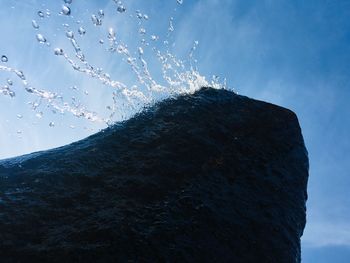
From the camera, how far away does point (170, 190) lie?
4.03 meters

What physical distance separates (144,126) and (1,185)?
198cm

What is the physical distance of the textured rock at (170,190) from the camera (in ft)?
11.1

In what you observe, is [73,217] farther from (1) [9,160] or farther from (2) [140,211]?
(1) [9,160]

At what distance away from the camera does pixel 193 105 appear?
5129 millimetres

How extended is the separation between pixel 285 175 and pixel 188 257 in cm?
213

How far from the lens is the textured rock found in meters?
3.37

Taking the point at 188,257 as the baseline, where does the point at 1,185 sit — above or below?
above

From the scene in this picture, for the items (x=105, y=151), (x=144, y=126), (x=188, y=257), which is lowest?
(x=188, y=257)

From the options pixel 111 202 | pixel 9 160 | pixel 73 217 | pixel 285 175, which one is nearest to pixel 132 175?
pixel 111 202

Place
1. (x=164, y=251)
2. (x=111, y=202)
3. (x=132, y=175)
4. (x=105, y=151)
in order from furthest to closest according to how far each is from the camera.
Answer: (x=105, y=151) < (x=132, y=175) < (x=111, y=202) < (x=164, y=251)

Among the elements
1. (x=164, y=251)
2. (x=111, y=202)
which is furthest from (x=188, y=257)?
(x=111, y=202)

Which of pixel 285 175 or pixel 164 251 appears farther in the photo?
pixel 285 175

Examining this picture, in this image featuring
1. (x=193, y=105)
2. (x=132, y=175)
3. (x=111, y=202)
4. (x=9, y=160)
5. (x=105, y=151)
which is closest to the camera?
(x=111, y=202)

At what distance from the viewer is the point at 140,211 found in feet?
12.3
